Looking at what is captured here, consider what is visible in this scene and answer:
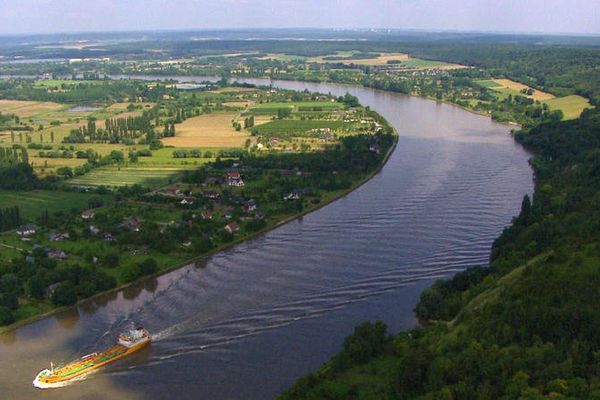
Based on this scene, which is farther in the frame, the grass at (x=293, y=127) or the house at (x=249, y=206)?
the grass at (x=293, y=127)

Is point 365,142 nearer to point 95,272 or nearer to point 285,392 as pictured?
point 95,272

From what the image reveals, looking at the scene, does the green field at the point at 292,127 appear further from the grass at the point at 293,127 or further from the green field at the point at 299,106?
the green field at the point at 299,106

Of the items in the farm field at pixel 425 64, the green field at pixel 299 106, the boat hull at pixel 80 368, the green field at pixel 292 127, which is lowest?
the boat hull at pixel 80 368

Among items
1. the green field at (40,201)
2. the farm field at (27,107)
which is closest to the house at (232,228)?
the green field at (40,201)

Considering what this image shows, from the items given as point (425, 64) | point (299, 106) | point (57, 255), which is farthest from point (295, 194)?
point (425, 64)

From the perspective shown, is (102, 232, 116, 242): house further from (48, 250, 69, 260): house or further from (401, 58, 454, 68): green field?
(401, 58, 454, 68): green field

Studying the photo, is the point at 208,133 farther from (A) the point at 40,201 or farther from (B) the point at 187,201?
(B) the point at 187,201

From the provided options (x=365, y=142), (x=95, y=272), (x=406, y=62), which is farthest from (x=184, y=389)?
(x=406, y=62)

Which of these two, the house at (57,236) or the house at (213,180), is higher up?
the house at (213,180)
